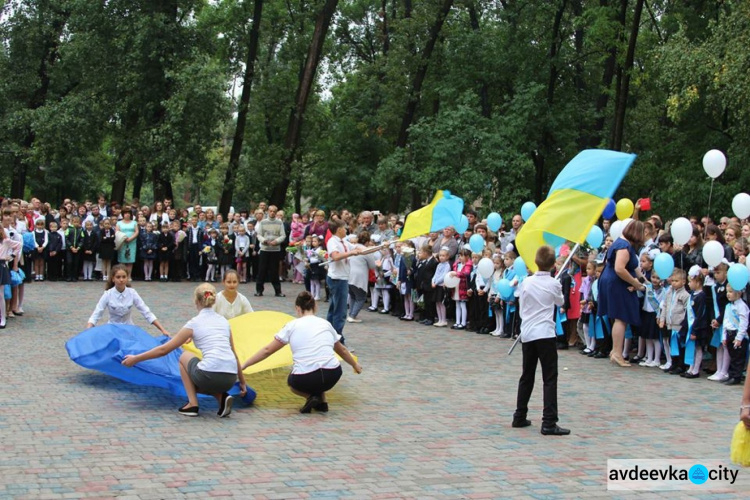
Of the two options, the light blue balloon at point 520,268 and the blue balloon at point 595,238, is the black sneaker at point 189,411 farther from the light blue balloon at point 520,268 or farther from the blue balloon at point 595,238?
the blue balloon at point 595,238

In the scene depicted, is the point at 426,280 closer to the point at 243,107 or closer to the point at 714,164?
the point at 714,164

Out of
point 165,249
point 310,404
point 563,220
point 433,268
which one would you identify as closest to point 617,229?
point 563,220

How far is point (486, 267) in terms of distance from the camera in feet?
55.7

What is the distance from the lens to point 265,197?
3397 centimetres

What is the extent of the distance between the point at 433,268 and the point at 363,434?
33.1 feet

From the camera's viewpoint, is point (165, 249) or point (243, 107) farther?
point (243, 107)

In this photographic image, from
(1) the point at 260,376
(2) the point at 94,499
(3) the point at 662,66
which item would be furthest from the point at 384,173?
(2) the point at 94,499

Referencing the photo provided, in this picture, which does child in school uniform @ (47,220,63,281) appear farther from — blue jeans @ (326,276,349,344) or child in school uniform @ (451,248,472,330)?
blue jeans @ (326,276,349,344)

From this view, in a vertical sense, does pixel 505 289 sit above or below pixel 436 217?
below

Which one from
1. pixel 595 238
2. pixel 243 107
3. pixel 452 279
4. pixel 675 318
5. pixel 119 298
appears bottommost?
pixel 119 298

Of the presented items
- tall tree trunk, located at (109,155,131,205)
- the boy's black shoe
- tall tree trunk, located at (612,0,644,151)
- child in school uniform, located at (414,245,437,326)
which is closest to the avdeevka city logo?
the boy's black shoe

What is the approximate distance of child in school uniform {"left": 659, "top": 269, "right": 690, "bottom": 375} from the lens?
43.0 feet

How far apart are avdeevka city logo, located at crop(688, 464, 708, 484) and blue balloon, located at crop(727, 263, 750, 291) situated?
4.86 metres

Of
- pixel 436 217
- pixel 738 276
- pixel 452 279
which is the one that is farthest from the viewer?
pixel 452 279
